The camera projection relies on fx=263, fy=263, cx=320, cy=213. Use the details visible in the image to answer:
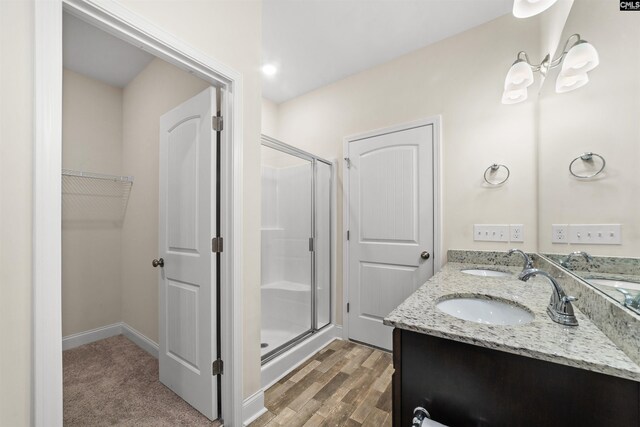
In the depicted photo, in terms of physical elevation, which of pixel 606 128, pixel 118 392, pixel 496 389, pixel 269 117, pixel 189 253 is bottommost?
pixel 118 392

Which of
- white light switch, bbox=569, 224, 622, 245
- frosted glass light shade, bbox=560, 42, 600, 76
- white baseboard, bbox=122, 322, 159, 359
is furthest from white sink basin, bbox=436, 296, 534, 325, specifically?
white baseboard, bbox=122, 322, 159, 359

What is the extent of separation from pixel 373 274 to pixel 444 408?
5.51ft

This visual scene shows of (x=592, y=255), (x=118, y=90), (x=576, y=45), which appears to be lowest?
(x=592, y=255)

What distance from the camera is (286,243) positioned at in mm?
2490

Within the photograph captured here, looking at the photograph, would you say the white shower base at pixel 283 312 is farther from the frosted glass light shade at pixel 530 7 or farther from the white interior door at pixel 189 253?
the frosted glass light shade at pixel 530 7

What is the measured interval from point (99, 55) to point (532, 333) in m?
3.39

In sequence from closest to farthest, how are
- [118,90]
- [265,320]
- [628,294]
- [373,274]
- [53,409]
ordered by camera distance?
[628,294], [53,409], [265,320], [373,274], [118,90]

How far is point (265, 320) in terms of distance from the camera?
2242 millimetres

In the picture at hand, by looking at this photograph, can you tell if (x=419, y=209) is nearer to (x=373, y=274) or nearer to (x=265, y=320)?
(x=373, y=274)

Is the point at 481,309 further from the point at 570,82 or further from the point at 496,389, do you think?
the point at 570,82

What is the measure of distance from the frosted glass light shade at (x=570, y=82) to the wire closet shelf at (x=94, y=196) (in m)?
3.26

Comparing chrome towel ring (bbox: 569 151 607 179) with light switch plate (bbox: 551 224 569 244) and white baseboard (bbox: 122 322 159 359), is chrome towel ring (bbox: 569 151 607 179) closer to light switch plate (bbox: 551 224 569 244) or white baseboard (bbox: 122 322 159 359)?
light switch plate (bbox: 551 224 569 244)

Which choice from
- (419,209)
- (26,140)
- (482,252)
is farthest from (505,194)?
(26,140)

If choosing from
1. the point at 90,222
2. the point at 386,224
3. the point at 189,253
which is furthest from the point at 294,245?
the point at 90,222
